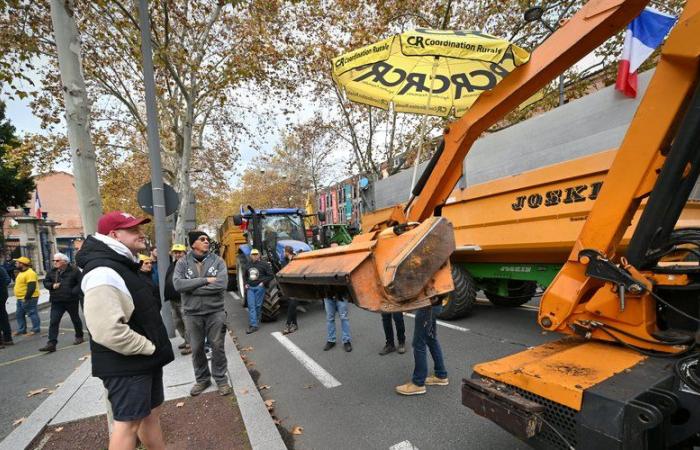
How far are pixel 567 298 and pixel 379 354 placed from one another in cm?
337

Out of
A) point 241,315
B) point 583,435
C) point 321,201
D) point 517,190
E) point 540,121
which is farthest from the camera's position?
point 321,201

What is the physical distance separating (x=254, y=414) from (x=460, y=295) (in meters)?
4.09

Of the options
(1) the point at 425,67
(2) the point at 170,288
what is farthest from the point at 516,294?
(2) the point at 170,288

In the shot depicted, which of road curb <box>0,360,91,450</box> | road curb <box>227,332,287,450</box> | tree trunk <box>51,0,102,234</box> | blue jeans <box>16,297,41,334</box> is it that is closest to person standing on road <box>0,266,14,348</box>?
blue jeans <box>16,297,41,334</box>

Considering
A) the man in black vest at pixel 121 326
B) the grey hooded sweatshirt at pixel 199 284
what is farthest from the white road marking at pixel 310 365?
the man in black vest at pixel 121 326

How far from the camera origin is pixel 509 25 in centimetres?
1214

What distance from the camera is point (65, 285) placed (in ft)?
22.7

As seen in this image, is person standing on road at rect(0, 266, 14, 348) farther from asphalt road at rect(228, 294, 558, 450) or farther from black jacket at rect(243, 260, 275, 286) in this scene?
asphalt road at rect(228, 294, 558, 450)

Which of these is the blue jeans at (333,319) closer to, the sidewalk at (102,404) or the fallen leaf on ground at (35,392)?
the sidewalk at (102,404)

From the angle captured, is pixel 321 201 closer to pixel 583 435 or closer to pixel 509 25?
pixel 509 25

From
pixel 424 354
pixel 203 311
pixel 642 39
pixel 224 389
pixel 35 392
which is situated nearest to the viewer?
pixel 424 354

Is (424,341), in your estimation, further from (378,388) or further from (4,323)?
(4,323)

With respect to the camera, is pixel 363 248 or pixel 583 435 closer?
pixel 583 435

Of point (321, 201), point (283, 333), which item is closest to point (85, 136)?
point (283, 333)
